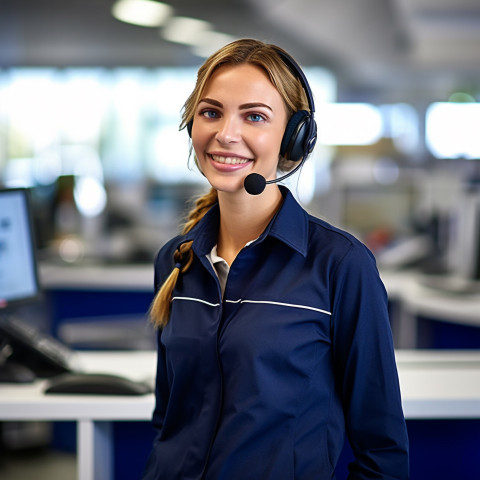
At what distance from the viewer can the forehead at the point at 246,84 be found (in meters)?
1.14

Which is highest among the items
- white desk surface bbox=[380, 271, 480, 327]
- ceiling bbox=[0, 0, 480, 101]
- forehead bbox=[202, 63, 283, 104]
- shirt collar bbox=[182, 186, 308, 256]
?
ceiling bbox=[0, 0, 480, 101]

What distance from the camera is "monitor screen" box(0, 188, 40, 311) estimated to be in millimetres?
1823

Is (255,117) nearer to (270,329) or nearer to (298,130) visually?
(298,130)

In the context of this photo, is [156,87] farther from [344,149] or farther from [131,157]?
[344,149]

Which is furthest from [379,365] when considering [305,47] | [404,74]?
[404,74]

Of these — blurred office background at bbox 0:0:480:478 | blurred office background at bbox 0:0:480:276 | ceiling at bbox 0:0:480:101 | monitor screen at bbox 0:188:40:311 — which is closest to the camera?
monitor screen at bbox 0:188:40:311

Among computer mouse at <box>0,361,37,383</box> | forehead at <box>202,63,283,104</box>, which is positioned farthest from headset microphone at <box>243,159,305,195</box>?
computer mouse at <box>0,361,37,383</box>

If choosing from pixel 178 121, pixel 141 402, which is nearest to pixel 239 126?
pixel 141 402

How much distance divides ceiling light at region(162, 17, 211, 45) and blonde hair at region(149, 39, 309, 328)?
778 cm

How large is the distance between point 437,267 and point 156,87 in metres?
8.72

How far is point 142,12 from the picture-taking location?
8.27 metres

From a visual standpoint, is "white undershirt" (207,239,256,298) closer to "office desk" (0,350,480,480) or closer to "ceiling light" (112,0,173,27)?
"office desk" (0,350,480,480)

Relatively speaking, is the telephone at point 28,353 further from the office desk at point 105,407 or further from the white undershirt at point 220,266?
the white undershirt at point 220,266

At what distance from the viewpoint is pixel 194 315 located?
1189 mm
